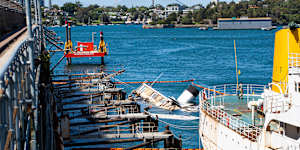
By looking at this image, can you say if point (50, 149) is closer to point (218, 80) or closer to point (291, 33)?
point (291, 33)

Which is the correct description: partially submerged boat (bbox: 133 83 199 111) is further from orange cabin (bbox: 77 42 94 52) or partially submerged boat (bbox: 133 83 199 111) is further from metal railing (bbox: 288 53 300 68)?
orange cabin (bbox: 77 42 94 52)

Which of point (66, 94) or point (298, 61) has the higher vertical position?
point (298, 61)

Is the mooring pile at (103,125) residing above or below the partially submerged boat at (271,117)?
below

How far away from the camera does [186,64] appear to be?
6931 cm

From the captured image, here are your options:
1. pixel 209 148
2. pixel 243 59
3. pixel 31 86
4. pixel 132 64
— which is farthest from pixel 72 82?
pixel 243 59

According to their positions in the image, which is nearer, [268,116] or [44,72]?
[268,116]

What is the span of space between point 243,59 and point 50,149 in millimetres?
64664

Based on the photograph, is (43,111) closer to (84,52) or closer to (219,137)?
(219,137)

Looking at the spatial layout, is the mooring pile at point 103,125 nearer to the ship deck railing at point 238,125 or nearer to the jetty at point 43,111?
the jetty at point 43,111

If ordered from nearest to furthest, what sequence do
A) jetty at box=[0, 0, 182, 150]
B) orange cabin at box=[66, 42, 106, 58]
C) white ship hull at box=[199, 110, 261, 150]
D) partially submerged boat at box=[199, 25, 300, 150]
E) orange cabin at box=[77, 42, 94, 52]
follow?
jetty at box=[0, 0, 182, 150] → partially submerged boat at box=[199, 25, 300, 150] → white ship hull at box=[199, 110, 261, 150] → orange cabin at box=[66, 42, 106, 58] → orange cabin at box=[77, 42, 94, 52]

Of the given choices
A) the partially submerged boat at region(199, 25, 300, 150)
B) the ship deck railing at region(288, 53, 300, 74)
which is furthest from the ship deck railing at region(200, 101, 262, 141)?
the ship deck railing at region(288, 53, 300, 74)

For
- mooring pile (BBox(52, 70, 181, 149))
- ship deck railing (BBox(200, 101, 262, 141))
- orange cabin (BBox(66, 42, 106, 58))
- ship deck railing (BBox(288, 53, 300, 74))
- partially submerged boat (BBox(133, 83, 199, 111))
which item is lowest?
partially submerged boat (BBox(133, 83, 199, 111))

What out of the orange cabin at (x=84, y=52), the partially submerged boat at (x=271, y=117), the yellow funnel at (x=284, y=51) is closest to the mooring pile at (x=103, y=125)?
the partially submerged boat at (x=271, y=117)

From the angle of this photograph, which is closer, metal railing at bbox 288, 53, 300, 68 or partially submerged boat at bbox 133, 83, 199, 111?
metal railing at bbox 288, 53, 300, 68
